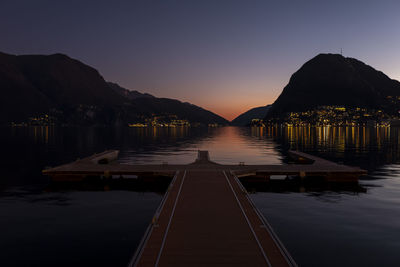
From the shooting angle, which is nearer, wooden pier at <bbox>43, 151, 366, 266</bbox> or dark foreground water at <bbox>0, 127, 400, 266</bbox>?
wooden pier at <bbox>43, 151, 366, 266</bbox>

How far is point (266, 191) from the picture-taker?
99.2 ft

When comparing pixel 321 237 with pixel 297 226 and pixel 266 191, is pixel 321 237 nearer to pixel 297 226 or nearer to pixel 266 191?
pixel 297 226

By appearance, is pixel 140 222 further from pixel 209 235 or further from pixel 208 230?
pixel 209 235

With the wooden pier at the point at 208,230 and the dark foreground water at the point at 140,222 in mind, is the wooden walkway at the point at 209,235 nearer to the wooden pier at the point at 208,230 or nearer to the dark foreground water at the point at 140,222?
the wooden pier at the point at 208,230

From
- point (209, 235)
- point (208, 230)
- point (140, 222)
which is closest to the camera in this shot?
point (209, 235)

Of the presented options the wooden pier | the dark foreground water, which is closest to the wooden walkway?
the wooden pier

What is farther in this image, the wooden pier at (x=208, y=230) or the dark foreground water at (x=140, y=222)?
the dark foreground water at (x=140, y=222)

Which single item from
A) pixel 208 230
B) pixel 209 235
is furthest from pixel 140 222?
pixel 209 235

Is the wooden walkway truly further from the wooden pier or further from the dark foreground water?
the dark foreground water

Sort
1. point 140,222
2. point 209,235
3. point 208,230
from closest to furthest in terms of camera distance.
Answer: point 209,235 → point 208,230 → point 140,222

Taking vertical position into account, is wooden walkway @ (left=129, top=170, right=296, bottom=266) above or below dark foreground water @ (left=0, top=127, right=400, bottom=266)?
above

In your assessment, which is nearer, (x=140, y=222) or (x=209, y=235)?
(x=209, y=235)

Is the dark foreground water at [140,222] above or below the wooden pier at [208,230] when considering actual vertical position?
below

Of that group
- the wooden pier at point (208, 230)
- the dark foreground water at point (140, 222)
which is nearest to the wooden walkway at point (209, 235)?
the wooden pier at point (208, 230)
